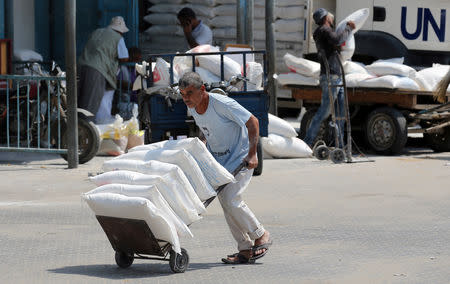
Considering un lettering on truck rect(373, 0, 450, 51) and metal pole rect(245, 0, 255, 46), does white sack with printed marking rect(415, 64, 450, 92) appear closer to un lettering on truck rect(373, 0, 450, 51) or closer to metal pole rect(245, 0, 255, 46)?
un lettering on truck rect(373, 0, 450, 51)

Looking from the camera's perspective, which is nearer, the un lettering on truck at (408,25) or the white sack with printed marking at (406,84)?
the white sack with printed marking at (406,84)

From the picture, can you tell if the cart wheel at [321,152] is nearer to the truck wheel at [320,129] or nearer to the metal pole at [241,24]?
the truck wheel at [320,129]

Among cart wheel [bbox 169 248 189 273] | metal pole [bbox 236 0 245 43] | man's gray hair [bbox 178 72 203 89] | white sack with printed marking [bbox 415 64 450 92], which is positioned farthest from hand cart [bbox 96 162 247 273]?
metal pole [bbox 236 0 245 43]

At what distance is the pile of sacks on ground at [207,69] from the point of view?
12.3 metres

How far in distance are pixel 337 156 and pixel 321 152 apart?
12.7 inches

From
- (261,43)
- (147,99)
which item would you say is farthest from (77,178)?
(261,43)

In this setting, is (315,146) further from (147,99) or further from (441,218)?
(441,218)

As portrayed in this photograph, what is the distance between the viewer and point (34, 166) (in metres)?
13.4

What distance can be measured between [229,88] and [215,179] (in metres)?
5.20

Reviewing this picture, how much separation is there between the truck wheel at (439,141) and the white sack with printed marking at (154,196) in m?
9.15

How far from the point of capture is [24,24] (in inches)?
651

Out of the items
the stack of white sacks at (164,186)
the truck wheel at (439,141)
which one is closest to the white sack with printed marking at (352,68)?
the truck wheel at (439,141)

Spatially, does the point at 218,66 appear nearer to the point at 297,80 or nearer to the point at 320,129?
the point at 320,129

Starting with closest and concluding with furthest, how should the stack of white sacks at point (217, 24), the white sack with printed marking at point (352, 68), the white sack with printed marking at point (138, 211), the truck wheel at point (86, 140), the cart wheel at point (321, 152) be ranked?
the white sack with printed marking at point (138, 211) → the truck wheel at point (86, 140) → the cart wheel at point (321, 152) → the white sack with printed marking at point (352, 68) → the stack of white sacks at point (217, 24)
